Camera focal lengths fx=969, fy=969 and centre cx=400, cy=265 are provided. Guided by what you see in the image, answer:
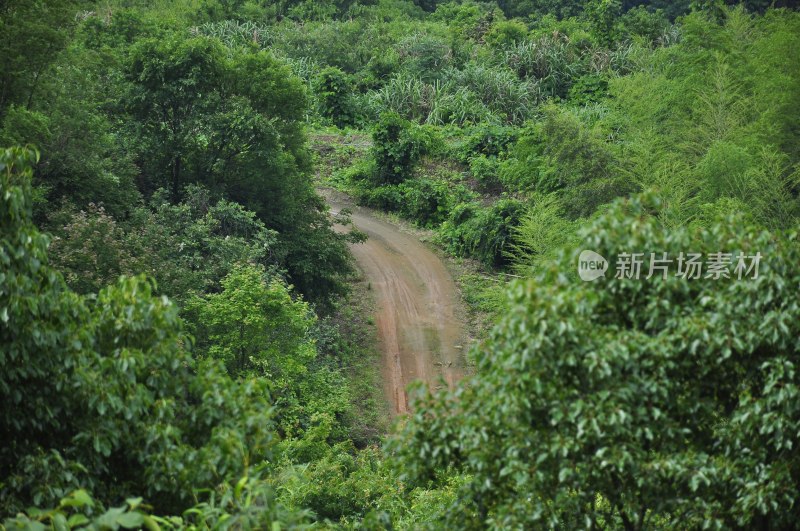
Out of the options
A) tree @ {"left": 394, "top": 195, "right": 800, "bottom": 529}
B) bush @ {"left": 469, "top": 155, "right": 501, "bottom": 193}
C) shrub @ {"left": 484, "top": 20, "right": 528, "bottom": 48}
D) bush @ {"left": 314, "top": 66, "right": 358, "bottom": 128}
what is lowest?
tree @ {"left": 394, "top": 195, "right": 800, "bottom": 529}

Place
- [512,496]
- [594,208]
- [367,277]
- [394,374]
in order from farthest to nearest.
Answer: [367,277] → [594,208] → [394,374] → [512,496]

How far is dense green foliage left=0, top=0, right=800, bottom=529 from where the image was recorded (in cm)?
646

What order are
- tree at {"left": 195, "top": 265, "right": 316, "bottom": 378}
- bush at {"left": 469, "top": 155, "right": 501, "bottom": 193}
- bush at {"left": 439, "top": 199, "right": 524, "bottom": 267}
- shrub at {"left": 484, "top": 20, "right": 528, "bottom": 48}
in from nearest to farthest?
tree at {"left": 195, "top": 265, "right": 316, "bottom": 378} < bush at {"left": 439, "top": 199, "right": 524, "bottom": 267} < bush at {"left": 469, "top": 155, "right": 501, "bottom": 193} < shrub at {"left": 484, "top": 20, "right": 528, "bottom": 48}

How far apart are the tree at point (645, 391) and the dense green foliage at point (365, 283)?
0.02m

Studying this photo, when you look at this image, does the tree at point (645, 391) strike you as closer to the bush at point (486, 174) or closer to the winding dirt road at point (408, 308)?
the winding dirt road at point (408, 308)

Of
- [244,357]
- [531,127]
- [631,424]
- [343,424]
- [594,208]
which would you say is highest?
[531,127]

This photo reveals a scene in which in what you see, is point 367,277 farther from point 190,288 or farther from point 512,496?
point 512,496

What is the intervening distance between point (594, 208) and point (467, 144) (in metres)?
8.39

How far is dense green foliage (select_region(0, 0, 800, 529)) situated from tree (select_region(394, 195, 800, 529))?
0.02m

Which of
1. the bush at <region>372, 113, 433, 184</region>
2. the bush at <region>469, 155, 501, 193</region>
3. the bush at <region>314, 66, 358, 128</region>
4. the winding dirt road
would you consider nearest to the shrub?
the bush at <region>314, 66, 358, 128</region>

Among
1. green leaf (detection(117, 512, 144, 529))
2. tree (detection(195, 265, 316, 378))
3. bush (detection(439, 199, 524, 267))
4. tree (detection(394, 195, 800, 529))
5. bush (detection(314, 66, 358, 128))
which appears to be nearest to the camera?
green leaf (detection(117, 512, 144, 529))

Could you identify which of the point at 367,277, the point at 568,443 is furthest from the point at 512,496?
the point at 367,277

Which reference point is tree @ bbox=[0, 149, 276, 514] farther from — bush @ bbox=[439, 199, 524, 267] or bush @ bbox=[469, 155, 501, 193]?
bush @ bbox=[469, 155, 501, 193]

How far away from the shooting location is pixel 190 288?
16.7 m
